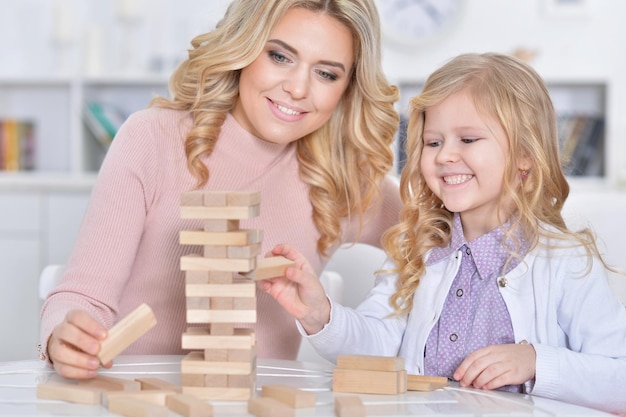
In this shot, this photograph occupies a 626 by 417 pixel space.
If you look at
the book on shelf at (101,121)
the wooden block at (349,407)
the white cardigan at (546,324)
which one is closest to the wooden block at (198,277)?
the wooden block at (349,407)

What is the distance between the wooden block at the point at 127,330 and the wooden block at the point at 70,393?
0.05 m

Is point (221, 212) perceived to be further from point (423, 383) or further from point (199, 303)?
point (423, 383)

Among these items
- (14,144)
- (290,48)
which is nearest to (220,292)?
(290,48)

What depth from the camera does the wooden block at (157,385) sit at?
115cm

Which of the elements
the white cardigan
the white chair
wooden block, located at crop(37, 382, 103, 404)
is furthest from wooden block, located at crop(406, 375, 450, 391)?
the white chair

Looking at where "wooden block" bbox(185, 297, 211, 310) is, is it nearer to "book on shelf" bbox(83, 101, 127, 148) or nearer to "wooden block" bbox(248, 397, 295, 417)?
"wooden block" bbox(248, 397, 295, 417)

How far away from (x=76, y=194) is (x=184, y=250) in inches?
81.5

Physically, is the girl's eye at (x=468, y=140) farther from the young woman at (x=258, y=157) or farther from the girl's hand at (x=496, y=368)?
the girl's hand at (x=496, y=368)

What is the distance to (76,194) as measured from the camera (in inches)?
147

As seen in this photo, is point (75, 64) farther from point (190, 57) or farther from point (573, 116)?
point (190, 57)

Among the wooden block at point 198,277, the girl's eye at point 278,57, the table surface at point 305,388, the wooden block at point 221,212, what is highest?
the girl's eye at point 278,57

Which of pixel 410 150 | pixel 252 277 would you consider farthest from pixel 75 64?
pixel 252 277

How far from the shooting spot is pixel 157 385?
117 centimetres

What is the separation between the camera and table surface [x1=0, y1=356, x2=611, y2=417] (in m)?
1.11
